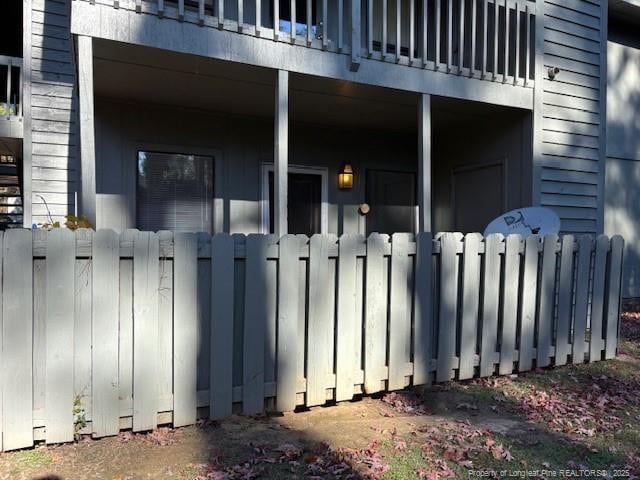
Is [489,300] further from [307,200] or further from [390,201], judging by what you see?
[390,201]

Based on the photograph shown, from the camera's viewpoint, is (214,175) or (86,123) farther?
(214,175)

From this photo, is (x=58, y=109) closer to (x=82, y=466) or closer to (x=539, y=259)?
(x=82, y=466)

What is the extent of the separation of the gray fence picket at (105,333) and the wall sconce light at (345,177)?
4.60 metres

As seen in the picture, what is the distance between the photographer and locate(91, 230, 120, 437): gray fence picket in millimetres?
2832

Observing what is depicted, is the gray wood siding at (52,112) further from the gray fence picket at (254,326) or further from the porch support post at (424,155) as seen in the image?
the porch support post at (424,155)

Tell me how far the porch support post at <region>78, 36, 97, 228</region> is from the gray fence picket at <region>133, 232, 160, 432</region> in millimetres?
1376

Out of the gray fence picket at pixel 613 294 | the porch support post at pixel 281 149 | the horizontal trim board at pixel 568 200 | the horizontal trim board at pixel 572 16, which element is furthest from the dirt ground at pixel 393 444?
the horizontal trim board at pixel 572 16

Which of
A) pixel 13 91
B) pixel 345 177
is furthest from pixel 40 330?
pixel 345 177

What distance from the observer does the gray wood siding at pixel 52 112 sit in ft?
17.4

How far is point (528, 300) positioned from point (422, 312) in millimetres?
1082

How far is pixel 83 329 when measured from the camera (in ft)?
9.20

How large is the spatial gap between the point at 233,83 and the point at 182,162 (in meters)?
1.45

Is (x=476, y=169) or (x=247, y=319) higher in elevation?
(x=476, y=169)

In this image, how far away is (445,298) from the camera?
3.92 metres
